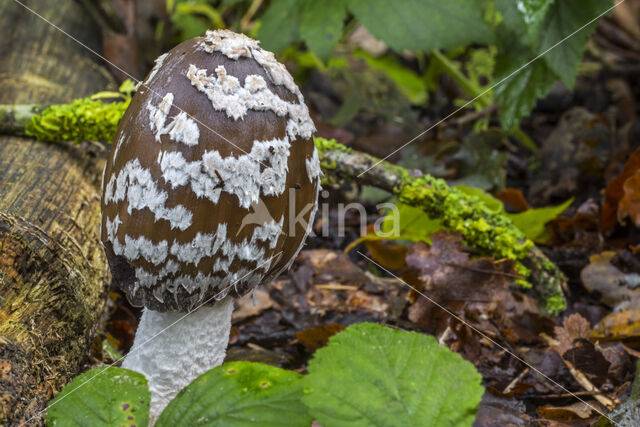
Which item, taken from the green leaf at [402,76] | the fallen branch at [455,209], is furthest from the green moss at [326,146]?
the green leaf at [402,76]

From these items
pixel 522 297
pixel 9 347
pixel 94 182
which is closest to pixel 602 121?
pixel 522 297

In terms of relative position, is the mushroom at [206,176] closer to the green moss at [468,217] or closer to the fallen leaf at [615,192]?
the green moss at [468,217]

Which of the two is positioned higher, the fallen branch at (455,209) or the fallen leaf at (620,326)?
the fallen branch at (455,209)

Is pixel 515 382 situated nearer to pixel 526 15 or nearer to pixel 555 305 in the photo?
pixel 555 305

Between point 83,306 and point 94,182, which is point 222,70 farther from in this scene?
point 94,182

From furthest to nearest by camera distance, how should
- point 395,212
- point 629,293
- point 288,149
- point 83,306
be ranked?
point 395,212 < point 629,293 < point 83,306 < point 288,149

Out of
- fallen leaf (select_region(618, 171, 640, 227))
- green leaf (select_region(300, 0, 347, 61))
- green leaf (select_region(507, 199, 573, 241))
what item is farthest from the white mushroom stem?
fallen leaf (select_region(618, 171, 640, 227))

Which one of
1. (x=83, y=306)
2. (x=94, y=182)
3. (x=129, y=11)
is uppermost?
(x=129, y=11)

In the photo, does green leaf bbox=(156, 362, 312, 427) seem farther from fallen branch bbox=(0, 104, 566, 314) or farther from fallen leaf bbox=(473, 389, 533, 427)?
fallen branch bbox=(0, 104, 566, 314)
